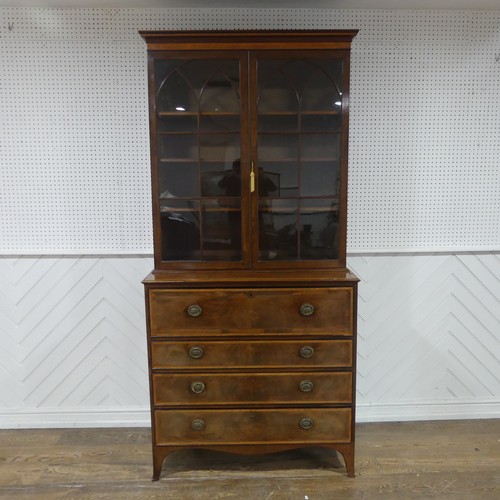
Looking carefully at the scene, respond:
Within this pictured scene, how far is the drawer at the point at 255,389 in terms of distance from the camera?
184 centimetres

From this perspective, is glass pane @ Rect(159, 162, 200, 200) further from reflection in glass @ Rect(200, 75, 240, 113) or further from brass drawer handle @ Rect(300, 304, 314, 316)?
brass drawer handle @ Rect(300, 304, 314, 316)

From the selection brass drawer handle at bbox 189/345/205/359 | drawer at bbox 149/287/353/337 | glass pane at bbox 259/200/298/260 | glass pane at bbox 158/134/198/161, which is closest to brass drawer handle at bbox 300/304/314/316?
drawer at bbox 149/287/353/337

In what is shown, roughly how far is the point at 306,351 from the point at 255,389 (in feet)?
0.97

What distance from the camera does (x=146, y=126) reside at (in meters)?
2.17

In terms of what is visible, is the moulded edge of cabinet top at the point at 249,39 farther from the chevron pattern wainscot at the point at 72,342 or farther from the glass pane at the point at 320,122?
the chevron pattern wainscot at the point at 72,342

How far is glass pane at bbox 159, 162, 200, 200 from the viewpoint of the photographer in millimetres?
1862

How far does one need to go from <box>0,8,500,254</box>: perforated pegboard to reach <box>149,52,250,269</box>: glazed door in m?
0.39

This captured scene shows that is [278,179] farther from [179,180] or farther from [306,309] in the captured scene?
[306,309]

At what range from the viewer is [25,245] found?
2.23 m

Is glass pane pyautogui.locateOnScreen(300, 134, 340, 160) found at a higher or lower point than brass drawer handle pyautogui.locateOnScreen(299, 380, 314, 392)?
higher

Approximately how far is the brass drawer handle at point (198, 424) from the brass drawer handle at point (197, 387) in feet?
0.45

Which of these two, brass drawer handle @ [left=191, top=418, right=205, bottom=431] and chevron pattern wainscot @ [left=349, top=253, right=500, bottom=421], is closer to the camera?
A: brass drawer handle @ [left=191, top=418, right=205, bottom=431]

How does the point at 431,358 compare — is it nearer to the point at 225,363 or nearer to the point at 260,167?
the point at 225,363

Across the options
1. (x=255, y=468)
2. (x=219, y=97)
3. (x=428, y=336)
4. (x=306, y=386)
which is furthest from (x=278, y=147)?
(x=255, y=468)
